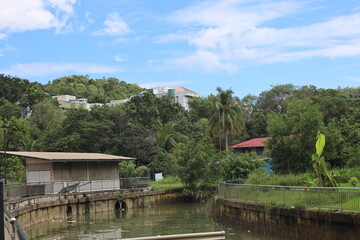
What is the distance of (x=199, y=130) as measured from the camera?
71.9 meters

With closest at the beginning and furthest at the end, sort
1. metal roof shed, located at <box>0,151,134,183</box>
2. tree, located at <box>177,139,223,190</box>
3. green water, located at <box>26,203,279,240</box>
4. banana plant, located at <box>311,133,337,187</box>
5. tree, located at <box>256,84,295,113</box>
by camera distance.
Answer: banana plant, located at <box>311,133,337,187</box>
green water, located at <box>26,203,279,240</box>
metal roof shed, located at <box>0,151,134,183</box>
tree, located at <box>177,139,223,190</box>
tree, located at <box>256,84,295,113</box>

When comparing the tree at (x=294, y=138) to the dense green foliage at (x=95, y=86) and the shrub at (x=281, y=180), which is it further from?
the dense green foliage at (x=95, y=86)

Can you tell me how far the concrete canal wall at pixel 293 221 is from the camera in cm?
1512

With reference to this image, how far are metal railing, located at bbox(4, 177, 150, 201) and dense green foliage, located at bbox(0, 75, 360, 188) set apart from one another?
4.52 meters

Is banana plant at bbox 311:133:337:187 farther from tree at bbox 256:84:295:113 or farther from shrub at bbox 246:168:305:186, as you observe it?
tree at bbox 256:84:295:113

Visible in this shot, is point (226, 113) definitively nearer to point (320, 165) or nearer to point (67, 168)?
point (67, 168)

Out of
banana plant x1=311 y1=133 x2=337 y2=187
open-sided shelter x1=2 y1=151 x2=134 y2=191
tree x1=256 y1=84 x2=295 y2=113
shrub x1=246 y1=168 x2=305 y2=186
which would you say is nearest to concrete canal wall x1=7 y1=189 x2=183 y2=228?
open-sided shelter x1=2 y1=151 x2=134 y2=191

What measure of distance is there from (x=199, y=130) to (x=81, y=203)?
37.0 meters

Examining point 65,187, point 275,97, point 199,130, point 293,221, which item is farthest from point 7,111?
point 293,221

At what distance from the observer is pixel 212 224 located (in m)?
26.3

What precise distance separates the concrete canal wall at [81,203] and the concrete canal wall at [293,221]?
490 inches

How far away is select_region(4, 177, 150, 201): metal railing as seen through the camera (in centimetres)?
2804

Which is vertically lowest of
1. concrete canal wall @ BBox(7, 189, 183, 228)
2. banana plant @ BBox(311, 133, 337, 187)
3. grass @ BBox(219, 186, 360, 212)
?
concrete canal wall @ BBox(7, 189, 183, 228)

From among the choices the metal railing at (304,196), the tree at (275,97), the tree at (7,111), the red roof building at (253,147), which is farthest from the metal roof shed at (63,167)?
the tree at (275,97)
